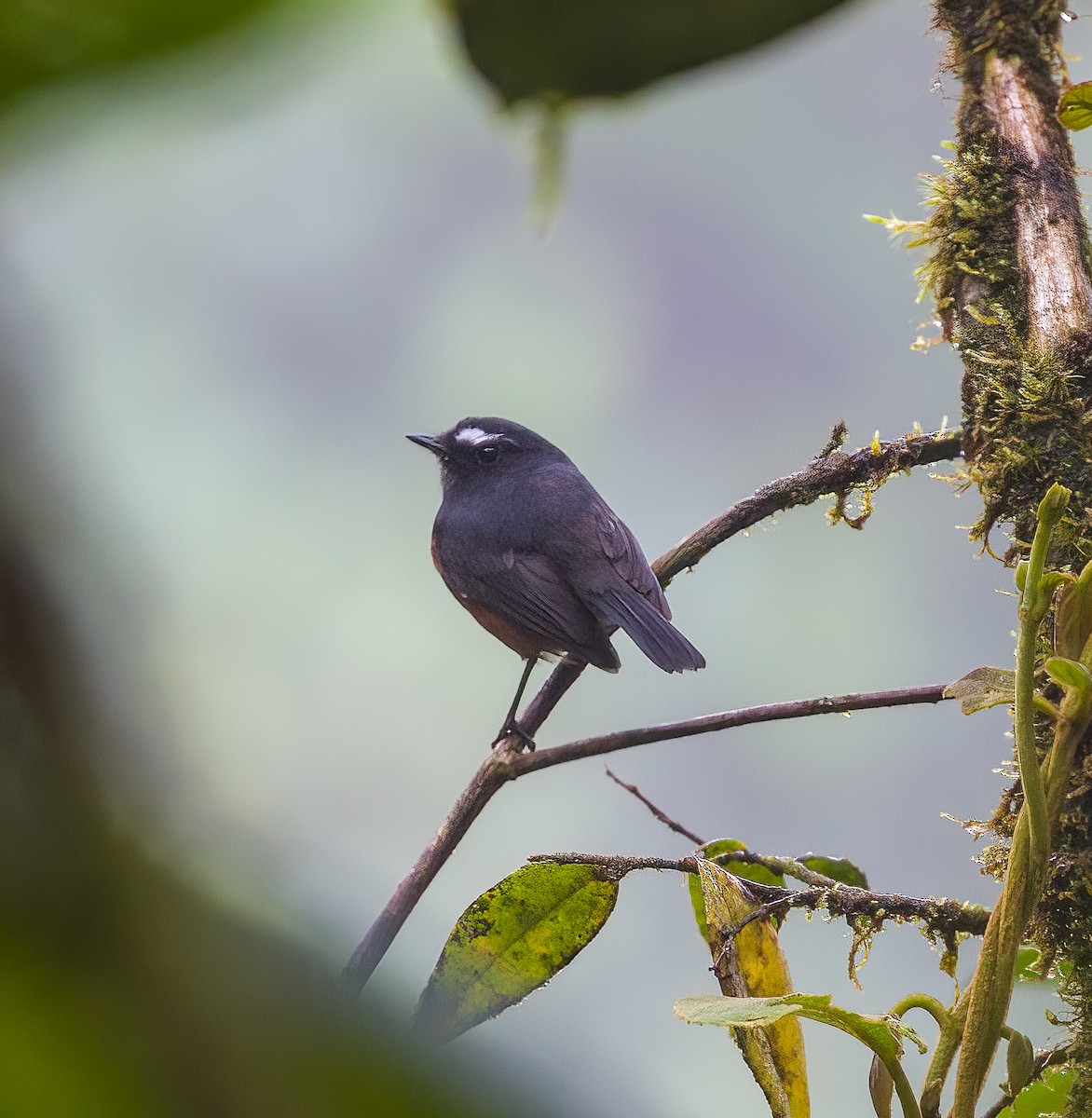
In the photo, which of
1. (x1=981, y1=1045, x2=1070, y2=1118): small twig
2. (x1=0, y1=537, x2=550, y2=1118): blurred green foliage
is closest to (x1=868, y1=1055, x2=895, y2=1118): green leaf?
(x1=981, y1=1045, x2=1070, y2=1118): small twig

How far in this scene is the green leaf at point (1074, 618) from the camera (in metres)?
0.77

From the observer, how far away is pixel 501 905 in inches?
35.1

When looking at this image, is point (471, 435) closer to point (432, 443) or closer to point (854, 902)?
point (432, 443)

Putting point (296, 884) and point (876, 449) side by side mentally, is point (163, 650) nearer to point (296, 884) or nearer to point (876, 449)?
point (296, 884)

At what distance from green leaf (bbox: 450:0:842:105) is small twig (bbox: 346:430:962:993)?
2.47ft

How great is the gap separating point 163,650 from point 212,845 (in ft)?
0.12

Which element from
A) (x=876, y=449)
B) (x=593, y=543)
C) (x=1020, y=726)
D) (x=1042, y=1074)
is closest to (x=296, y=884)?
(x=1020, y=726)

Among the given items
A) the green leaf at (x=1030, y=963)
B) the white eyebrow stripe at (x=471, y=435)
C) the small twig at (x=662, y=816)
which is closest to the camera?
the green leaf at (x=1030, y=963)

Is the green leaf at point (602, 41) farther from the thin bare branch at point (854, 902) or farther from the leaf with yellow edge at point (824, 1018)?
the thin bare branch at point (854, 902)

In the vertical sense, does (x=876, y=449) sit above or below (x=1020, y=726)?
above

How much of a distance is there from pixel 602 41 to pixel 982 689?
2.07 feet

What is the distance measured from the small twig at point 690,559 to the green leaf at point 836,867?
15cm

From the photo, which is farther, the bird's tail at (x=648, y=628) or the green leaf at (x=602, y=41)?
the bird's tail at (x=648, y=628)

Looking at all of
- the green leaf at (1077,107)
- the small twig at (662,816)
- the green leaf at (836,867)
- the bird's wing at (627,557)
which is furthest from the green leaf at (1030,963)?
the bird's wing at (627,557)
